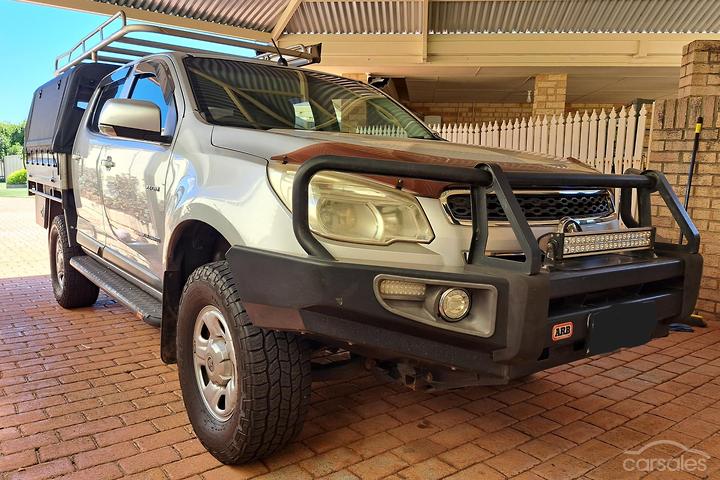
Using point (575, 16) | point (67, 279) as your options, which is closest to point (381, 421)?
point (67, 279)

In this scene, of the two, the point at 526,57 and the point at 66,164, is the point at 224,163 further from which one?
the point at 526,57

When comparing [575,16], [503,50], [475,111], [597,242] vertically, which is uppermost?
[575,16]

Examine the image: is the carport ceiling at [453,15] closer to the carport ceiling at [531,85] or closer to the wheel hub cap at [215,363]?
the carport ceiling at [531,85]

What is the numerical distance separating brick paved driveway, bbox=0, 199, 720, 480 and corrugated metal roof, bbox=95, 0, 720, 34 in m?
6.76

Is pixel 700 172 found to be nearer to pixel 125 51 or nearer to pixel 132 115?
pixel 132 115

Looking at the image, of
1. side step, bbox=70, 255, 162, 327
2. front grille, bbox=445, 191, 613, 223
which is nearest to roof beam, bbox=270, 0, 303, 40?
side step, bbox=70, 255, 162, 327

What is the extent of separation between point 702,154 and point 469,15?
227 inches

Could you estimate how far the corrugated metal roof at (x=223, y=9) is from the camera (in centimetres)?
870

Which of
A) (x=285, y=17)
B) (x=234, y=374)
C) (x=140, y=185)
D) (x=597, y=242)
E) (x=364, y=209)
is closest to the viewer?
(x=364, y=209)

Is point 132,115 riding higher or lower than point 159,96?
lower

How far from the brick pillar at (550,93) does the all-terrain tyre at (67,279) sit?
30.0ft

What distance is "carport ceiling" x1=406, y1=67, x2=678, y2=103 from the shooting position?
11352 mm

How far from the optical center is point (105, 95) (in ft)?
14.7

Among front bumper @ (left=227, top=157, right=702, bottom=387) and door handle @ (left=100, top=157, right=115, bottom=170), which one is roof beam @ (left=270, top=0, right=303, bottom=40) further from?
front bumper @ (left=227, top=157, right=702, bottom=387)
